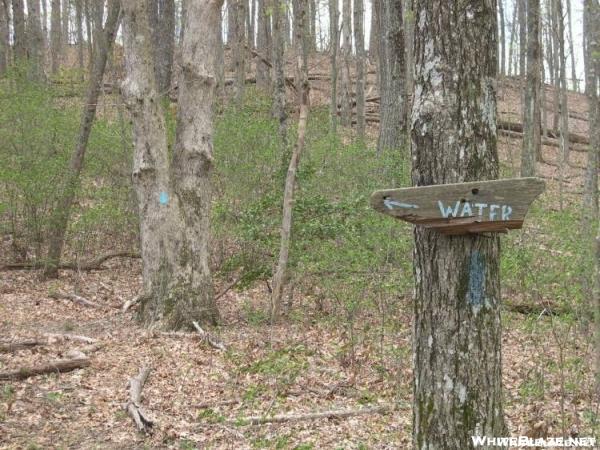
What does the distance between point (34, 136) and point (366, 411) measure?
26.8 feet

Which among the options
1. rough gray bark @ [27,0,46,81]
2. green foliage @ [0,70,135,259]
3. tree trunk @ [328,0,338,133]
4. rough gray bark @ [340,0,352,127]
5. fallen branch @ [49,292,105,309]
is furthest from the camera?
rough gray bark @ [340,0,352,127]

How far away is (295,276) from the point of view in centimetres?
916

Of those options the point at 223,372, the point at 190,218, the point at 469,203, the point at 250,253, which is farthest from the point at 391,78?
the point at 469,203

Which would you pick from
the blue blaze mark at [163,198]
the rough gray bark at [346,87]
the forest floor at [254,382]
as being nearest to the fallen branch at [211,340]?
the forest floor at [254,382]

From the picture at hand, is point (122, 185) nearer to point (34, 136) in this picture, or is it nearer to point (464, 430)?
point (34, 136)

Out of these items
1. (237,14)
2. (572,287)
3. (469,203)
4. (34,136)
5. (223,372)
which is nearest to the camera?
(469,203)

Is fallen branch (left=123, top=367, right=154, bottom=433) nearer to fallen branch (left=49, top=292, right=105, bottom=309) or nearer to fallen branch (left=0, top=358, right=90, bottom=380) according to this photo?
fallen branch (left=0, top=358, right=90, bottom=380)

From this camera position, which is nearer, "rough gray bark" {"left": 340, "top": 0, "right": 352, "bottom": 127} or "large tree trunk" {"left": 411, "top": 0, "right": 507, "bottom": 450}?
"large tree trunk" {"left": 411, "top": 0, "right": 507, "bottom": 450}

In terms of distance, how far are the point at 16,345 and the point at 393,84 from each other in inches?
329

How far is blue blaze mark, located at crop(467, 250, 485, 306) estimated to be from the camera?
3363 millimetres

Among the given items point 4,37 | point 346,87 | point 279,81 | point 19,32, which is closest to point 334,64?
point 346,87

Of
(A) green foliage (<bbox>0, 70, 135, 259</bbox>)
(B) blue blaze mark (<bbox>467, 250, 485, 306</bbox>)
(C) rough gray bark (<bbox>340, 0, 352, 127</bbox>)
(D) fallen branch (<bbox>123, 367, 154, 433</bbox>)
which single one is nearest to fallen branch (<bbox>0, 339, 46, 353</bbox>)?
(D) fallen branch (<bbox>123, 367, 154, 433</bbox>)

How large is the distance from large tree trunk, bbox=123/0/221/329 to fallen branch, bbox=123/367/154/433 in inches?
65.0

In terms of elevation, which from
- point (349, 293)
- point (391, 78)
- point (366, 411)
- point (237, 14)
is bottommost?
point (366, 411)
